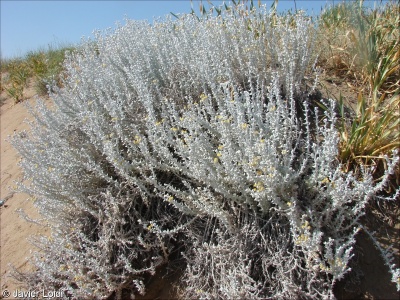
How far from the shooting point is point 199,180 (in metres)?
2.19

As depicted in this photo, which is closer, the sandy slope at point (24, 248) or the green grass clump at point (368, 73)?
the sandy slope at point (24, 248)

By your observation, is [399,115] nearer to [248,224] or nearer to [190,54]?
[248,224]

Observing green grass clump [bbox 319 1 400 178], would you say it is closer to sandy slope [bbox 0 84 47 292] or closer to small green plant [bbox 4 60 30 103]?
sandy slope [bbox 0 84 47 292]

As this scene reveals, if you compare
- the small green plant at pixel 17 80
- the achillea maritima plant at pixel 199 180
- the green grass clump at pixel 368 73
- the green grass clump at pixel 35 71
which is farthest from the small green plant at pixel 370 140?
the small green plant at pixel 17 80

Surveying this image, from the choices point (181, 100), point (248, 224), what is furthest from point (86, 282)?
point (181, 100)

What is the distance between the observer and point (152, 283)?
2.49 meters

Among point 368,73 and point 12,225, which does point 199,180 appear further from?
point 12,225

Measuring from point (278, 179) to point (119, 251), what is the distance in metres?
1.27

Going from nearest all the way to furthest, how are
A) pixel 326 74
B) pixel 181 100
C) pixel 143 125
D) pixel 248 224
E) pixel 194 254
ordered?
1. pixel 248 224
2. pixel 194 254
3. pixel 143 125
4. pixel 181 100
5. pixel 326 74

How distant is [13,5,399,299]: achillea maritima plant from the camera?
2004mm

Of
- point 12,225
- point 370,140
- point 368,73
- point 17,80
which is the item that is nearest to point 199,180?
point 370,140

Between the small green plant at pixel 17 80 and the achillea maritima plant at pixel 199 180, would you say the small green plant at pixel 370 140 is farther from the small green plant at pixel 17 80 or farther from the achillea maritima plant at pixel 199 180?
the small green plant at pixel 17 80

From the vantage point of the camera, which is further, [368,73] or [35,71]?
[35,71]

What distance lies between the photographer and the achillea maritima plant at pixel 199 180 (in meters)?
2.00
